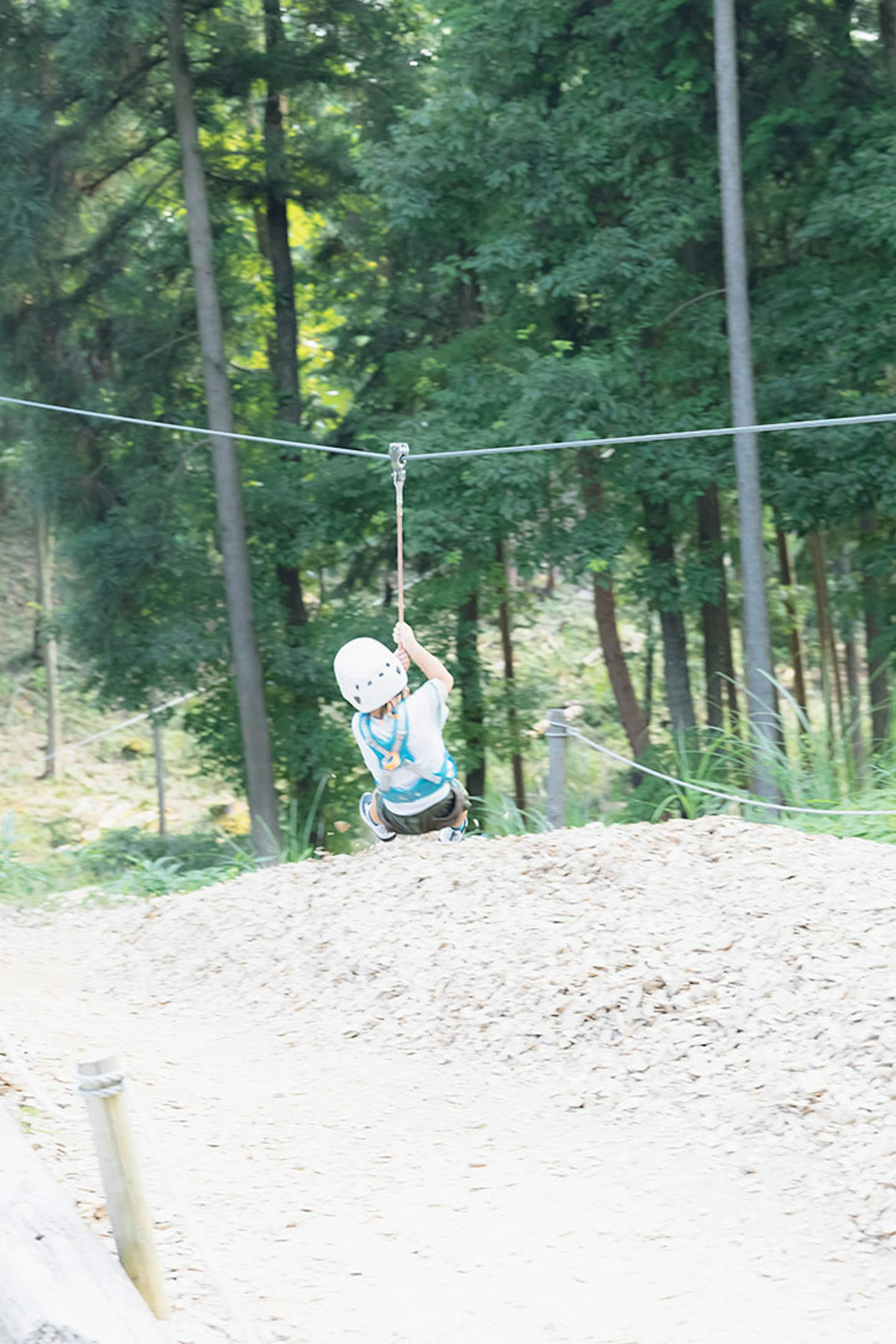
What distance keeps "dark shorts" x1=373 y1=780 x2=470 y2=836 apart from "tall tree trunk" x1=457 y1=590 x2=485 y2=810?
262 inches

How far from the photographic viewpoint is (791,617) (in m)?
16.0

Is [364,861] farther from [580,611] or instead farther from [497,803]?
[580,611]

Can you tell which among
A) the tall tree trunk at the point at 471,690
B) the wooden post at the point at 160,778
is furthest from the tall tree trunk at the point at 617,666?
Answer: the wooden post at the point at 160,778

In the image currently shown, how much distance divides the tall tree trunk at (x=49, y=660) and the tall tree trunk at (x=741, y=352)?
35.5 ft

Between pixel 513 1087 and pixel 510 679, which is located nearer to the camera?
pixel 513 1087

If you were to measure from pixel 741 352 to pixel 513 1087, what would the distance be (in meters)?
6.77

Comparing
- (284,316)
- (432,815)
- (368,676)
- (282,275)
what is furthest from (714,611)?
(368,676)

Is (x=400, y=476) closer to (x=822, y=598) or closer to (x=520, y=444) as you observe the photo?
(x=520, y=444)

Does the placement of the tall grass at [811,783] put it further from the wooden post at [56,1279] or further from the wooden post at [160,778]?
the wooden post at [160,778]

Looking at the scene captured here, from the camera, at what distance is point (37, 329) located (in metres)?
12.8

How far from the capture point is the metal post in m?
6.73

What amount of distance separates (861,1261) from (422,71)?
1221 centimetres

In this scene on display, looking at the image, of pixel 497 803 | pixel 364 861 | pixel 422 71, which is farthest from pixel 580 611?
pixel 364 861

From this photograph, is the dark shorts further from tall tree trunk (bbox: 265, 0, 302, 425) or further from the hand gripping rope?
tall tree trunk (bbox: 265, 0, 302, 425)
